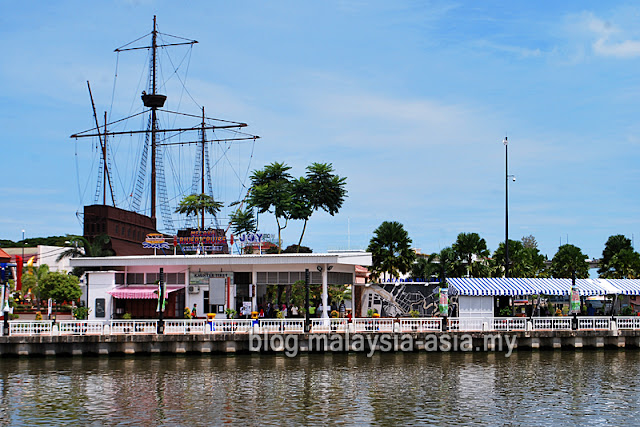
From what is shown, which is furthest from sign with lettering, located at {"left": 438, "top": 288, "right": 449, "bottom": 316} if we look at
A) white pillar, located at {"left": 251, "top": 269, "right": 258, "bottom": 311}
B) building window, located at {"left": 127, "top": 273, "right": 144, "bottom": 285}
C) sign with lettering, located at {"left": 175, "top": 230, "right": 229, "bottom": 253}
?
building window, located at {"left": 127, "top": 273, "right": 144, "bottom": 285}

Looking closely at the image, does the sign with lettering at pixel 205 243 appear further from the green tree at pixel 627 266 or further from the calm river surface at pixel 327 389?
the green tree at pixel 627 266

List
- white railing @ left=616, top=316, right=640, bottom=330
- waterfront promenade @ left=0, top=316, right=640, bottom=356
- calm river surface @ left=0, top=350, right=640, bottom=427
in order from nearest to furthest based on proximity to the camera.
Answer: calm river surface @ left=0, top=350, right=640, bottom=427, waterfront promenade @ left=0, top=316, right=640, bottom=356, white railing @ left=616, top=316, right=640, bottom=330

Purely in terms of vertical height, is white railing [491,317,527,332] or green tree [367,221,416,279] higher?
green tree [367,221,416,279]

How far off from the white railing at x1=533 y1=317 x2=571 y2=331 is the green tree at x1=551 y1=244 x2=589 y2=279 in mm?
35002

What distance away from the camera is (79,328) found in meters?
40.6

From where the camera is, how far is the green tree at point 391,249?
6469 cm

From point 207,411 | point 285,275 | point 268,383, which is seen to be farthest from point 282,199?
point 207,411

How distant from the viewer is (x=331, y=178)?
7112 centimetres

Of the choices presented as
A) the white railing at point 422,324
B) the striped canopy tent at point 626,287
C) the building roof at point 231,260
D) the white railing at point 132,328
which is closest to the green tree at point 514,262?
the striped canopy tent at point 626,287

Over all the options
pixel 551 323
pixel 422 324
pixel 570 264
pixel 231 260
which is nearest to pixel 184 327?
pixel 231 260

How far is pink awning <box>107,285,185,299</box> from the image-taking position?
47312 millimetres

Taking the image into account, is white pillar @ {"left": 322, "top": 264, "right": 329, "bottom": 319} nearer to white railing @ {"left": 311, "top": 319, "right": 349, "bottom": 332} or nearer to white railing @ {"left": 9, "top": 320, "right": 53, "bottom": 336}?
white railing @ {"left": 311, "top": 319, "right": 349, "bottom": 332}

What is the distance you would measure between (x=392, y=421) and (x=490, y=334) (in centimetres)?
1935

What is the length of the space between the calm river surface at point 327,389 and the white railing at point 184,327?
1763 mm
